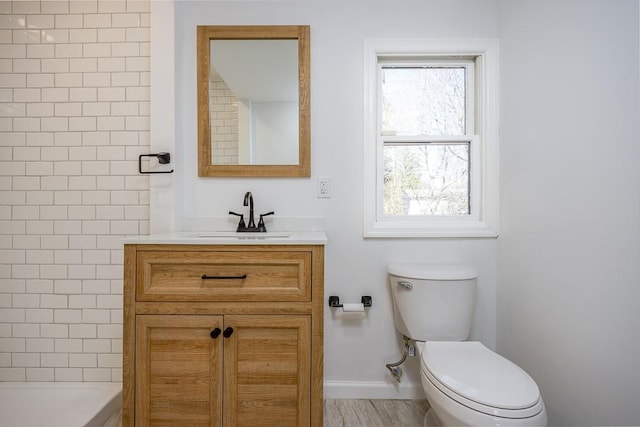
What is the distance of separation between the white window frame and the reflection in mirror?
0.42 metres

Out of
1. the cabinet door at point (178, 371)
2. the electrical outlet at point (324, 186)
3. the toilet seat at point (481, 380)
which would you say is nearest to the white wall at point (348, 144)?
the electrical outlet at point (324, 186)

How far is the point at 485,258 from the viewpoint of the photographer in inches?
65.6

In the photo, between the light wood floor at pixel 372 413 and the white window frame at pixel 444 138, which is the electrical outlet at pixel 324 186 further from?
the light wood floor at pixel 372 413

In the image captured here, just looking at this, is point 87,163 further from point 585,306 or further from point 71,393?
point 585,306

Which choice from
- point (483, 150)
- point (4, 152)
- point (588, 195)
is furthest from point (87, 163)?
point (588, 195)

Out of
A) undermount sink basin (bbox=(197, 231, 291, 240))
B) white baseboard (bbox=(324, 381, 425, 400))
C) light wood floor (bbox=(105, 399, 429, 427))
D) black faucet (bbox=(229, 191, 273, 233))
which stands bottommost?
light wood floor (bbox=(105, 399, 429, 427))

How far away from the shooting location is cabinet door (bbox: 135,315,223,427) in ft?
3.75

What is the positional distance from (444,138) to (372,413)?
5.00 feet

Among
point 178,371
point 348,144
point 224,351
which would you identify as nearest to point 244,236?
point 224,351

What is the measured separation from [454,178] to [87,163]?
2.09 m

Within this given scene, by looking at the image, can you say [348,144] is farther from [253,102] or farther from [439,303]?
[439,303]

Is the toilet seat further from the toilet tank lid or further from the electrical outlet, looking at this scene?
the electrical outlet

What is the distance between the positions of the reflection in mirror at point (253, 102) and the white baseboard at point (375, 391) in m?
1.28

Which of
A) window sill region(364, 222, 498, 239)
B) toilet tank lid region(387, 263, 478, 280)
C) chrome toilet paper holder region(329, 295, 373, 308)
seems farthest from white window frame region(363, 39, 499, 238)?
chrome toilet paper holder region(329, 295, 373, 308)
